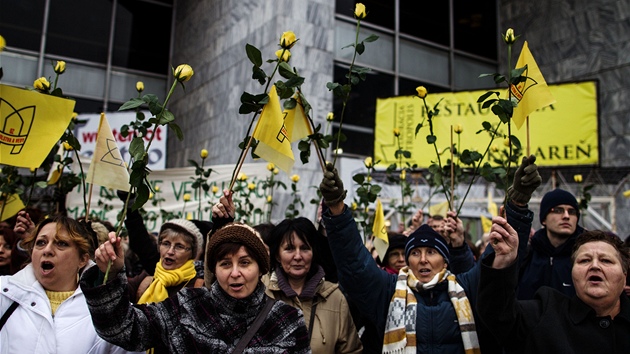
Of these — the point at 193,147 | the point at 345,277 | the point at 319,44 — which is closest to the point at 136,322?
the point at 345,277

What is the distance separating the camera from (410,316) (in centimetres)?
279

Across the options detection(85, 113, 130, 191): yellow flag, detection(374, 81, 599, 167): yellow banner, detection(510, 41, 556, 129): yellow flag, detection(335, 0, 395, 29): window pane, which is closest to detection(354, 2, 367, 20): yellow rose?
detection(510, 41, 556, 129): yellow flag

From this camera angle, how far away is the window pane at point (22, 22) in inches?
461

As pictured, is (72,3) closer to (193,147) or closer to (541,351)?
(193,147)

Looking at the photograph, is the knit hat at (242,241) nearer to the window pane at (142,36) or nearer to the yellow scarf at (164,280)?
the yellow scarf at (164,280)

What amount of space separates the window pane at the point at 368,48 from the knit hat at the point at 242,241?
349 inches

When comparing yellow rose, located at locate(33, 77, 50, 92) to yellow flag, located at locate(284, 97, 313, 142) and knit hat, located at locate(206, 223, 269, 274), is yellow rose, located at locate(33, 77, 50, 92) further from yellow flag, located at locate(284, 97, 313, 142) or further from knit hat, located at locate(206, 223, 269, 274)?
knit hat, located at locate(206, 223, 269, 274)

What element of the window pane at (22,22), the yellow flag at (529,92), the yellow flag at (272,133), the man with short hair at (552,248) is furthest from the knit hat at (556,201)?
the window pane at (22,22)

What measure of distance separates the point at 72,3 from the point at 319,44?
6171 mm

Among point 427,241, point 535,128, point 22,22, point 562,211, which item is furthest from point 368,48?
point 427,241

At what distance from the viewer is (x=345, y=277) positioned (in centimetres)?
283

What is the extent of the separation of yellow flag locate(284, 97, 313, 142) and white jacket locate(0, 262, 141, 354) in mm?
1304

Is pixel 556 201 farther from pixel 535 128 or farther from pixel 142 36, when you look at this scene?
pixel 142 36

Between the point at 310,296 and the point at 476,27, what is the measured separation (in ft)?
40.4
